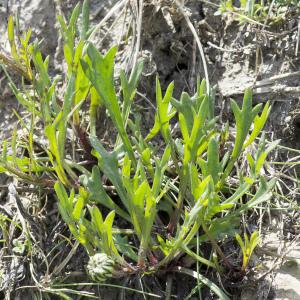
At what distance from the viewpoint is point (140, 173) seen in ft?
5.29

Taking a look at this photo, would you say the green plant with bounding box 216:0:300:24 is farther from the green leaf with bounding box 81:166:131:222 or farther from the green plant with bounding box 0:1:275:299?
the green leaf with bounding box 81:166:131:222

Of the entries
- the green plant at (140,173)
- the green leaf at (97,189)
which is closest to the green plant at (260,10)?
the green plant at (140,173)

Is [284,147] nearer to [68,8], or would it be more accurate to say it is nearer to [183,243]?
[183,243]

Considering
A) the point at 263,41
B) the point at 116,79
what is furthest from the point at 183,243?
the point at 263,41

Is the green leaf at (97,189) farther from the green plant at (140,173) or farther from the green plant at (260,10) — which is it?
the green plant at (260,10)

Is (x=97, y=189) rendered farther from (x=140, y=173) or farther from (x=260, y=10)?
(x=260, y=10)

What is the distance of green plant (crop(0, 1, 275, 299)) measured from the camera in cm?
156

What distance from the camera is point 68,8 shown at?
7.82ft

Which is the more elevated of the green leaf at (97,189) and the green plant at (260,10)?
the green plant at (260,10)

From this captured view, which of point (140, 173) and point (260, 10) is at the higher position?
point (260, 10)

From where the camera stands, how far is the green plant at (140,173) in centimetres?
156

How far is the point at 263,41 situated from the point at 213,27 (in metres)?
0.24

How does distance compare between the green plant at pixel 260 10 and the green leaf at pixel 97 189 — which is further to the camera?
the green plant at pixel 260 10

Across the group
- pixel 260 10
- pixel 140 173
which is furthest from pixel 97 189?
pixel 260 10
